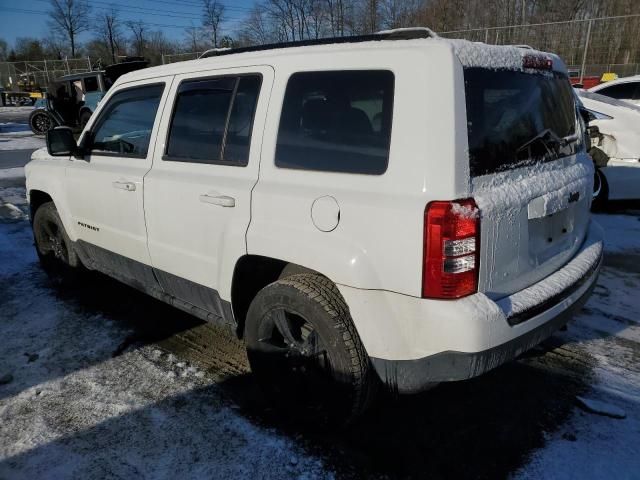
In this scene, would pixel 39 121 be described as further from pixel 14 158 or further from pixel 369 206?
pixel 369 206

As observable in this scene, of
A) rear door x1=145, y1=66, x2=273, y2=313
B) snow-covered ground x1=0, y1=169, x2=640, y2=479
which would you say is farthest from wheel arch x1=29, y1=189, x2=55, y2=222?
rear door x1=145, y1=66, x2=273, y2=313

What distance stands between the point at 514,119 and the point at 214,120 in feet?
5.43

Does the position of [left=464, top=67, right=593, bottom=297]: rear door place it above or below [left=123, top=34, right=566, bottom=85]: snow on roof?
below

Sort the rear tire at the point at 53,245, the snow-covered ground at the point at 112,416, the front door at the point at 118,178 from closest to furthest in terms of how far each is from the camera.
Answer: the snow-covered ground at the point at 112,416 → the front door at the point at 118,178 → the rear tire at the point at 53,245

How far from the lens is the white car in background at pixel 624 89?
344 inches

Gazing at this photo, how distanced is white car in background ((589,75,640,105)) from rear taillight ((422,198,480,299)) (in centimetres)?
825

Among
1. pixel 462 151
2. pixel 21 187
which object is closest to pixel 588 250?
pixel 462 151

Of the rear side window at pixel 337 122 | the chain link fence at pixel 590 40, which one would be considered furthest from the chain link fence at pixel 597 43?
the rear side window at pixel 337 122

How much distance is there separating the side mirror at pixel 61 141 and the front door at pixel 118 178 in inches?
4.8

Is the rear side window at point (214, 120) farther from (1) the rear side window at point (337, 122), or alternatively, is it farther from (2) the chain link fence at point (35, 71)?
(2) the chain link fence at point (35, 71)

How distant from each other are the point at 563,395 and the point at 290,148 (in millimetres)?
2156

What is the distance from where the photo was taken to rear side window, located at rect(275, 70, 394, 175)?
86.7 inches

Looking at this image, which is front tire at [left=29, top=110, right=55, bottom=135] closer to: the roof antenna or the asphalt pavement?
the asphalt pavement

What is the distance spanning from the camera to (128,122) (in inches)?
144
